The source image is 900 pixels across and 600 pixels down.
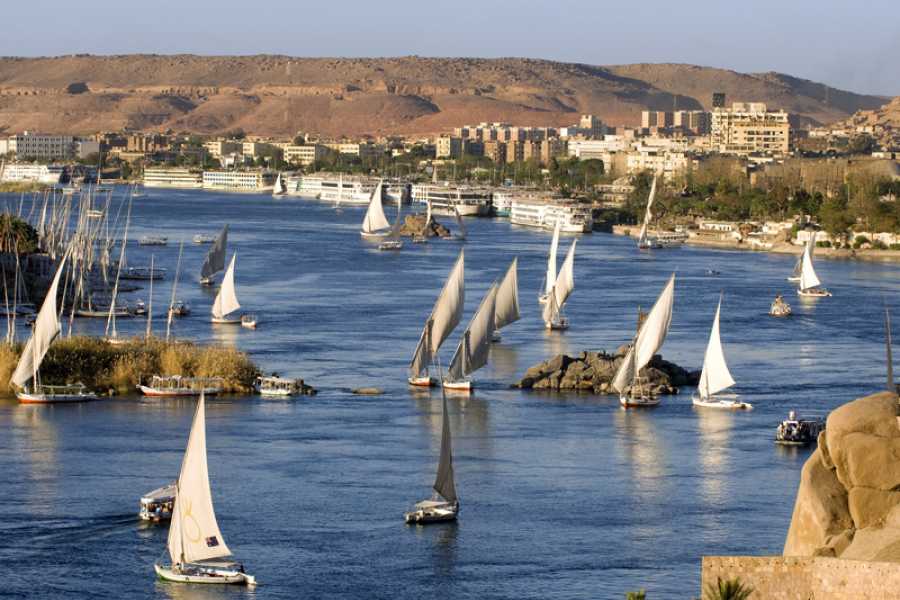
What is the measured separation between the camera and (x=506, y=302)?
1939 cm

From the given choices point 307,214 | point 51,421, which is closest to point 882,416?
point 51,421

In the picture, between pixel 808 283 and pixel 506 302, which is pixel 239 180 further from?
pixel 506 302

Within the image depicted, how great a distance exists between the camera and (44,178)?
6606 cm

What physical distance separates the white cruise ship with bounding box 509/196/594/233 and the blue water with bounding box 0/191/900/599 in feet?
60.0

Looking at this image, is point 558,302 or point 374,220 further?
point 374,220

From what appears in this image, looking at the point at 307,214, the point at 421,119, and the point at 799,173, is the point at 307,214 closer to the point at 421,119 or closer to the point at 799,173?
the point at 799,173

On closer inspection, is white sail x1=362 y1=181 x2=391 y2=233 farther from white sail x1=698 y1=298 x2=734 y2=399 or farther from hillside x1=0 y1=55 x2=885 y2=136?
hillside x1=0 y1=55 x2=885 y2=136

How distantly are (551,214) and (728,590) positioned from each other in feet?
124

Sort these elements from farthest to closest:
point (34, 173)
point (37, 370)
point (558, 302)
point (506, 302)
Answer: point (34, 173) < point (558, 302) < point (506, 302) < point (37, 370)

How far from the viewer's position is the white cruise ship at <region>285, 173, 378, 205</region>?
58.4 metres

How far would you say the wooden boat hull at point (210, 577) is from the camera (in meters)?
9.81

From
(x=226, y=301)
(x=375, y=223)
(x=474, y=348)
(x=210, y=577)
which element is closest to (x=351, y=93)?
(x=375, y=223)

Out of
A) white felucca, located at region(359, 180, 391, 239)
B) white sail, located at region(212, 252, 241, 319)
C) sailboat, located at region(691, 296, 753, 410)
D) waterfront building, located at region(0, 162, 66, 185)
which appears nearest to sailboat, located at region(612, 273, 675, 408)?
sailboat, located at region(691, 296, 753, 410)

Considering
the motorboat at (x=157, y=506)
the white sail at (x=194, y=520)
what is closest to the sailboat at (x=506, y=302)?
the motorboat at (x=157, y=506)
